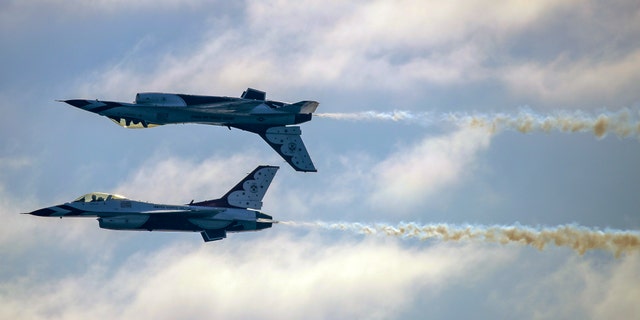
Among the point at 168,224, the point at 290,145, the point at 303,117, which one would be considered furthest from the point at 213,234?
the point at 303,117

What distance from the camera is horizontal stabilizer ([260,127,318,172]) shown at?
2409 inches

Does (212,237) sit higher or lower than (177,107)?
lower

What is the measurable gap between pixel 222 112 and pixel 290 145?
5.15 m

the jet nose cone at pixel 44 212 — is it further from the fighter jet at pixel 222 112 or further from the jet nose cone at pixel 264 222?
the jet nose cone at pixel 264 222

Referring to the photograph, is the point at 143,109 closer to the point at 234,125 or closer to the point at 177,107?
the point at 177,107

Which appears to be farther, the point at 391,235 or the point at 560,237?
the point at 391,235

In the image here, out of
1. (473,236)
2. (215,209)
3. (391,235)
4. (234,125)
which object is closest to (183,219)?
(215,209)

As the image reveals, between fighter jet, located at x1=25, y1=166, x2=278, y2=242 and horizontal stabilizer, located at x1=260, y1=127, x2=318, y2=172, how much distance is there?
13.7 ft

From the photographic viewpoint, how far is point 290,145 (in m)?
61.6

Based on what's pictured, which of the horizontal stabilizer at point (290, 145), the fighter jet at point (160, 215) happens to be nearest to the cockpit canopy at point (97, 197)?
the fighter jet at point (160, 215)

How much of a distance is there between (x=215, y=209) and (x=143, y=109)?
8.00 m

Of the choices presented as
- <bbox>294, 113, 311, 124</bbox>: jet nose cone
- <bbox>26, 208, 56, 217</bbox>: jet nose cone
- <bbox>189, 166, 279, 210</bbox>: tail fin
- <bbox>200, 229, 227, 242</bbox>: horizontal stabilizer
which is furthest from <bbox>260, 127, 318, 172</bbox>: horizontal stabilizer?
<bbox>26, 208, 56, 217</bbox>: jet nose cone

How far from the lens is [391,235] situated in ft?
206

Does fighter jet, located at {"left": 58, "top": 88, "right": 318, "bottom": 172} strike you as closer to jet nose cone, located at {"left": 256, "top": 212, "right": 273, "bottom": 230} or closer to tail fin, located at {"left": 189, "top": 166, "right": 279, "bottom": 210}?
jet nose cone, located at {"left": 256, "top": 212, "right": 273, "bottom": 230}
